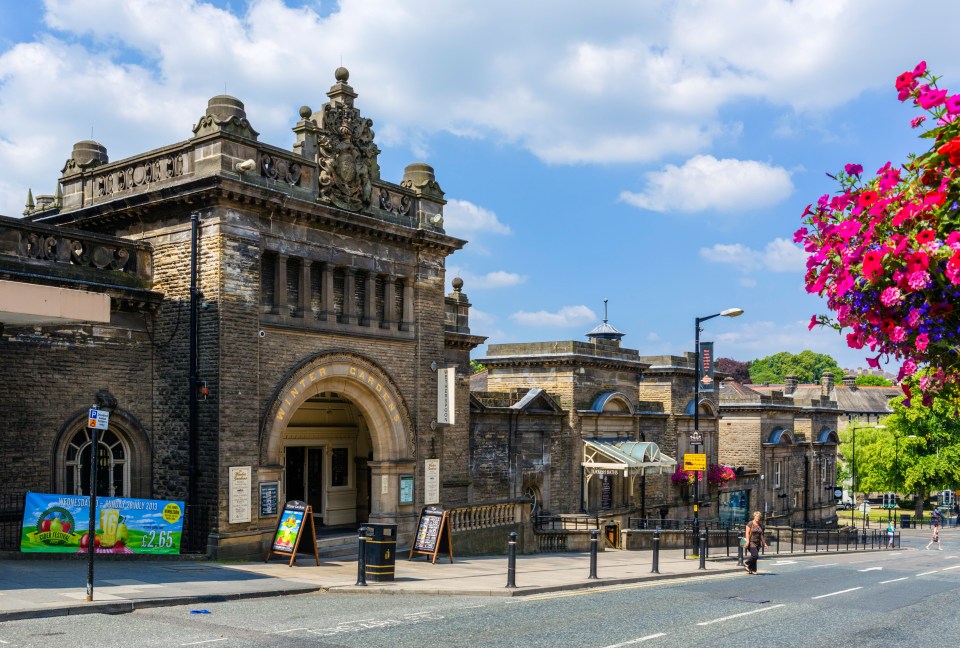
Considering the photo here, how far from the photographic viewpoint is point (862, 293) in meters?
5.75

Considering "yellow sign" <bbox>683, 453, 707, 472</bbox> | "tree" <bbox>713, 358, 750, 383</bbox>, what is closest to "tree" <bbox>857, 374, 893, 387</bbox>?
"tree" <bbox>713, 358, 750, 383</bbox>

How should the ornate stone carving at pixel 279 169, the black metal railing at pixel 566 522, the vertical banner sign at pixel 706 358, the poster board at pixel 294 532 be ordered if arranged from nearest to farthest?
the poster board at pixel 294 532, the ornate stone carving at pixel 279 169, the black metal railing at pixel 566 522, the vertical banner sign at pixel 706 358

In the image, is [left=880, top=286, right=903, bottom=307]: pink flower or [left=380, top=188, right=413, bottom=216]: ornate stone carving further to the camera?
[left=380, top=188, right=413, bottom=216]: ornate stone carving

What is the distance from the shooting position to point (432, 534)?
71.2 ft

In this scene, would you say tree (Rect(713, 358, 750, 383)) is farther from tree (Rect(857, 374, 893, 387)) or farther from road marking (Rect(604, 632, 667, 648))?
road marking (Rect(604, 632, 667, 648))

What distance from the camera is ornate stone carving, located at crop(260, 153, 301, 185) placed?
21.1 meters

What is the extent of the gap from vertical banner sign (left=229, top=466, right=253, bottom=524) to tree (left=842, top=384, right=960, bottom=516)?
186 feet

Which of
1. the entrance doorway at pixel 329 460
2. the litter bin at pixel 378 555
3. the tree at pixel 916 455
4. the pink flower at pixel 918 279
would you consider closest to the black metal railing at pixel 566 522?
the entrance doorway at pixel 329 460

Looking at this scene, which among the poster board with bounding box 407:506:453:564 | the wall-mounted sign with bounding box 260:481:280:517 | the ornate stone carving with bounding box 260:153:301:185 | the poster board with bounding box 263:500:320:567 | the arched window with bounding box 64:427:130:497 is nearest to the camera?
the arched window with bounding box 64:427:130:497

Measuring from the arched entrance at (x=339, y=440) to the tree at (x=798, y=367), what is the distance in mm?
120317

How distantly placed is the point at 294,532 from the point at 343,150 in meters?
9.38

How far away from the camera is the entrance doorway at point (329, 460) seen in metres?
26.5

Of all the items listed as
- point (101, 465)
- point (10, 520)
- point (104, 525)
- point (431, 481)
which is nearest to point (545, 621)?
point (104, 525)

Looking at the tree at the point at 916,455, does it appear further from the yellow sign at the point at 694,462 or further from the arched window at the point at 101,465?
the arched window at the point at 101,465
